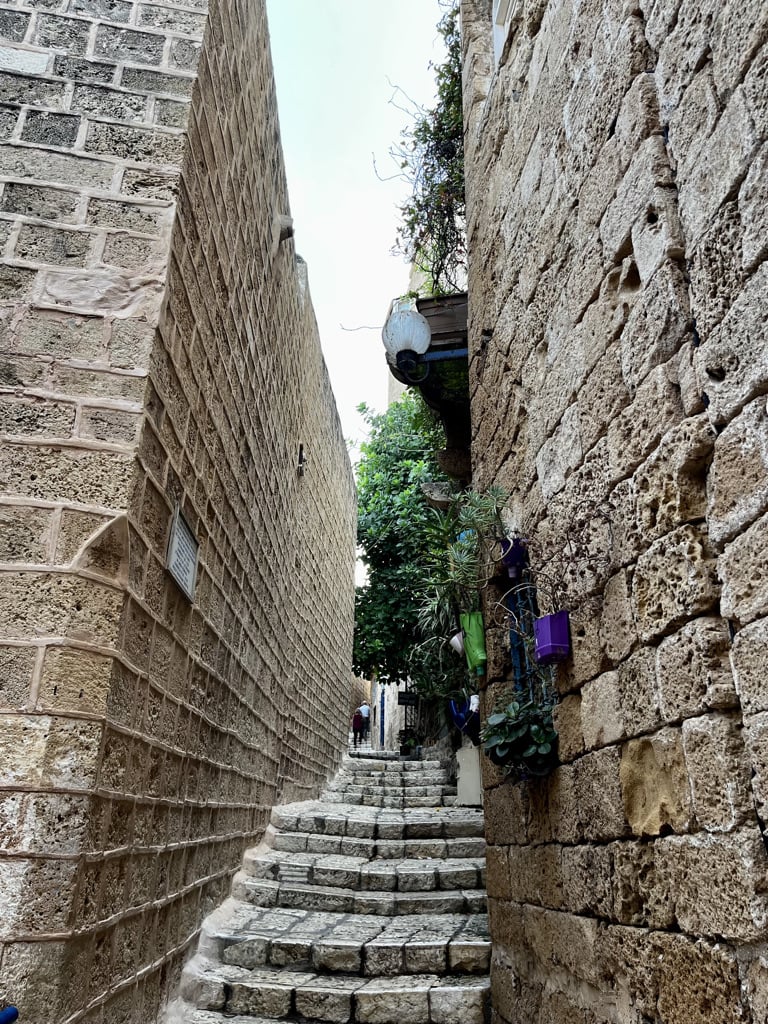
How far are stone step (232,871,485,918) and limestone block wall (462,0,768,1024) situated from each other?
1104 millimetres

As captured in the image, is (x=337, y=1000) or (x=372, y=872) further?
(x=372, y=872)

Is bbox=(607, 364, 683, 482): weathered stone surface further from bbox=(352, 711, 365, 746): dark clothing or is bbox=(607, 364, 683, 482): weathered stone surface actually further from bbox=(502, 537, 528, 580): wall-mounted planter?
bbox=(352, 711, 365, 746): dark clothing

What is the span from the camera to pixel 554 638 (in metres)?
2.45

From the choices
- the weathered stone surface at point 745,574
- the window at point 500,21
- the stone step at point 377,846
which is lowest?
the stone step at point 377,846

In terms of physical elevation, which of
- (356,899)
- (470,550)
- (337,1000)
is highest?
(470,550)

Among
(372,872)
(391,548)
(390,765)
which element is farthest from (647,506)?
(391,548)

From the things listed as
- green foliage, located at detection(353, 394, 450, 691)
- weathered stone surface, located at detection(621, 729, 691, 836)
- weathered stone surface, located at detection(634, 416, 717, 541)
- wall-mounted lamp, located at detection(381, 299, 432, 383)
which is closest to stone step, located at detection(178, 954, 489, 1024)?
weathered stone surface, located at detection(621, 729, 691, 836)

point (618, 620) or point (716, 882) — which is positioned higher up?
point (618, 620)

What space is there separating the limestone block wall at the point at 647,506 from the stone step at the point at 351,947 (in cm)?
50

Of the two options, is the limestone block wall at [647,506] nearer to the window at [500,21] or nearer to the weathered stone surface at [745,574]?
the weathered stone surface at [745,574]

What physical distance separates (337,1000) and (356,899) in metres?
0.98

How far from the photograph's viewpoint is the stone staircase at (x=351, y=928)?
3.23 m

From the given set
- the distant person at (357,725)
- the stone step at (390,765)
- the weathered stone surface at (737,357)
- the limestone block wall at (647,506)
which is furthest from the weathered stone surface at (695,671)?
the distant person at (357,725)

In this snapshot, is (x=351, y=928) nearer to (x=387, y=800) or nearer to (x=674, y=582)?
(x=387, y=800)
